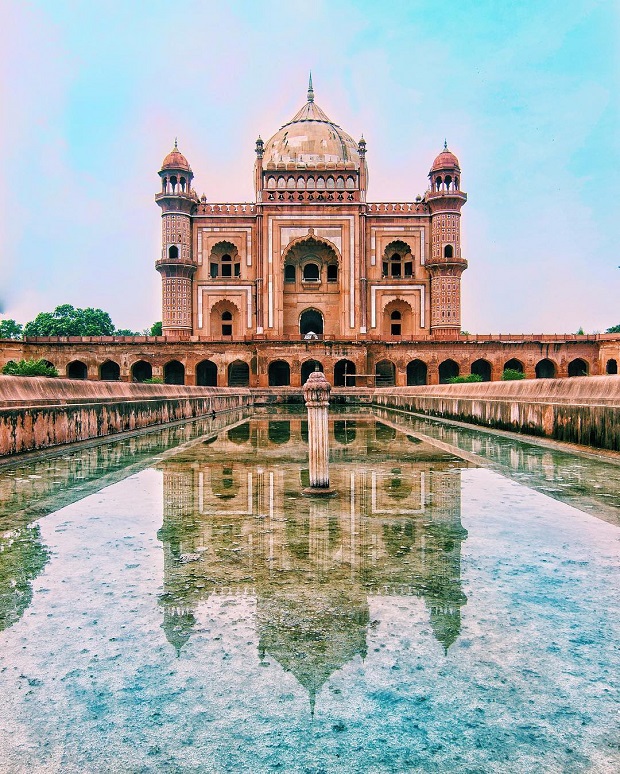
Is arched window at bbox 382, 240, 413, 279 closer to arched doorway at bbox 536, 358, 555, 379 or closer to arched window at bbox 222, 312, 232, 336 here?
arched doorway at bbox 536, 358, 555, 379

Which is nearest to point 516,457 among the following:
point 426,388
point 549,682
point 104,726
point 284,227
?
point 549,682

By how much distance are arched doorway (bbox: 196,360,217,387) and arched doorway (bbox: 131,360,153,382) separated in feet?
8.63

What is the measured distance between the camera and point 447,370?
3391cm

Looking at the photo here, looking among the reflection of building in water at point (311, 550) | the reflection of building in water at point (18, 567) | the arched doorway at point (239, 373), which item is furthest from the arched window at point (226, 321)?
the reflection of building in water at point (18, 567)

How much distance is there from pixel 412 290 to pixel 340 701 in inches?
1427

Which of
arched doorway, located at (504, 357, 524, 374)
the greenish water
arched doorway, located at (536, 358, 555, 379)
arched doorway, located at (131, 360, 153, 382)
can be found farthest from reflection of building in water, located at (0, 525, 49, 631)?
arched doorway, located at (536, 358, 555, 379)

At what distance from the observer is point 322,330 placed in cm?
3766

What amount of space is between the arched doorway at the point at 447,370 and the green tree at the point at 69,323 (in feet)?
103

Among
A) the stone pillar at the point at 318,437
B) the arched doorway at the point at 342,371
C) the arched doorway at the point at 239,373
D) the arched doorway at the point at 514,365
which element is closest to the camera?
the stone pillar at the point at 318,437

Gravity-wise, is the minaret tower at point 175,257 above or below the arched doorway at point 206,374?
above

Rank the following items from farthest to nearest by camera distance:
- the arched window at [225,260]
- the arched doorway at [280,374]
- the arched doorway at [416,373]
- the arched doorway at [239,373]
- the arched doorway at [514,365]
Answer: the arched window at [225,260] → the arched doorway at [280,374] → the arched doorway at [416,373] → the arched doorway at [239,373] → the arched doorway at [514,365]

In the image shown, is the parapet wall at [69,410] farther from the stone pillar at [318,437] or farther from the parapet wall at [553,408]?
the parapet wall at [553,408]

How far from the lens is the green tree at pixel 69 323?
52.2m

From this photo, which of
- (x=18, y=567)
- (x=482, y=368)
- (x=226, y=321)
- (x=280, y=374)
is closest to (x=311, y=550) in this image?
(x=18, y=567)
